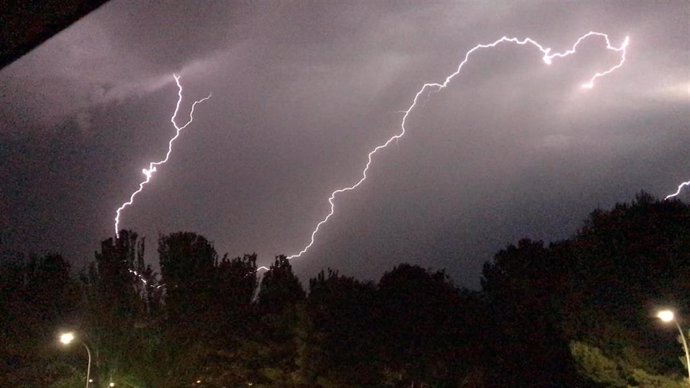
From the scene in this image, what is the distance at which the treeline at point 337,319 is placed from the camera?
27266 mm

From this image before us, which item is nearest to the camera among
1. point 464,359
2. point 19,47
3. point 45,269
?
point 19,47

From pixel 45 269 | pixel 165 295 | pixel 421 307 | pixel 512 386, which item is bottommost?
pixel 512 386

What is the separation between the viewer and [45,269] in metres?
39.0

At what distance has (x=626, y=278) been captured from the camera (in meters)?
25.8

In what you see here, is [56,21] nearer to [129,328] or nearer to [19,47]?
[19,47]

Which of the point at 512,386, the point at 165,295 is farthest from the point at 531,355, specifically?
the point at 165,295

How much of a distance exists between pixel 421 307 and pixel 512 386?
5.84 meters

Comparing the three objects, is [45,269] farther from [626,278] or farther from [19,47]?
[19,47]

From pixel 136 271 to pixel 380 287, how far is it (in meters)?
12.9

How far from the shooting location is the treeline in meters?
27.3

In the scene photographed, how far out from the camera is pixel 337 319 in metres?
33.8

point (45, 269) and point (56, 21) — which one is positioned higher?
point (45, 269)

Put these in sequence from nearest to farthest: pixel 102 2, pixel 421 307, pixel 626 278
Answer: pixel 102 2 → pixel 626 278 → pixel 421 307

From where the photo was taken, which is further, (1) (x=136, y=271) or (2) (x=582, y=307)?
(1) (x=136, y=271)
